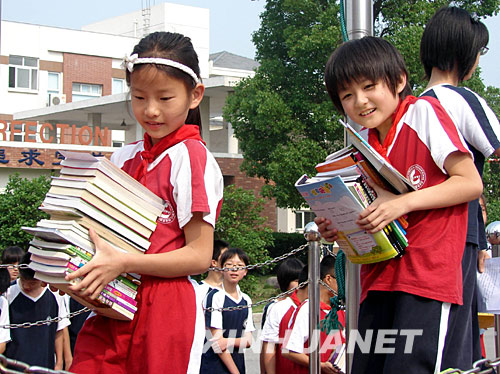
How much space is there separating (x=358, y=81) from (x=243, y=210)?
13.0m

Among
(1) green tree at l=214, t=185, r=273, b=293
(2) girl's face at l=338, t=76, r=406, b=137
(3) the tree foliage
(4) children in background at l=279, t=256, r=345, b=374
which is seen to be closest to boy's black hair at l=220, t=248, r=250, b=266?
(4) children in background at l=279, t=256, r=345, b=374

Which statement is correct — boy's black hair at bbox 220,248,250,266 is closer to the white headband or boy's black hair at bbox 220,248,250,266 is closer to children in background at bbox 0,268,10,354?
children in background at bbox 0,268,10,354

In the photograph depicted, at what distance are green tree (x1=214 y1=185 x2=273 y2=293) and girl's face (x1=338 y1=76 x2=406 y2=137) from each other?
12039mm

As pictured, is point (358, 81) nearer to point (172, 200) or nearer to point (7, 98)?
point (172, 200)

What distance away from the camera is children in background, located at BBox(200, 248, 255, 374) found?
557 centimetres

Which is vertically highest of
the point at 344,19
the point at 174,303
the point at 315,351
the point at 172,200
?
the point at 344,19

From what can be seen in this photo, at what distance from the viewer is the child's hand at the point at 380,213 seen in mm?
2117

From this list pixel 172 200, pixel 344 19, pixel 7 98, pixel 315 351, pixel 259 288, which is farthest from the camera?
pixel 7 98

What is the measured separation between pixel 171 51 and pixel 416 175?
0.94m

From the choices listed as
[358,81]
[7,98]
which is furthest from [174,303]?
[7,98]

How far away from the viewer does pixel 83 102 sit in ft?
90.0

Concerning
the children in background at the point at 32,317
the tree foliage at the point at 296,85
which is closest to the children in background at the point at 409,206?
the children in background at the point at 32,317

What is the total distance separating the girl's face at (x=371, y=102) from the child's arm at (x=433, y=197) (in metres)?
0.27

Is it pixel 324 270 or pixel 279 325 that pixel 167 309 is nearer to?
pixel 279 325
